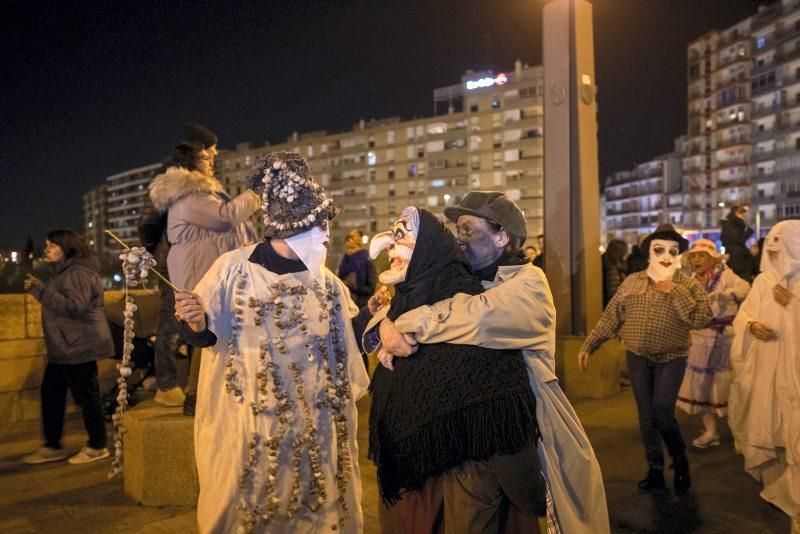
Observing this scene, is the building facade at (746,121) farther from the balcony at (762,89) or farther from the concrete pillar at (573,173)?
the concrete pillar at (573,173)

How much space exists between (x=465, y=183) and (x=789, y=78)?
161ft

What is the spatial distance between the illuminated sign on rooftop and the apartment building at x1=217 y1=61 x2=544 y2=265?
160 millimetres

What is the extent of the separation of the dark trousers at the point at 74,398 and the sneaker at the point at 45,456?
5cm

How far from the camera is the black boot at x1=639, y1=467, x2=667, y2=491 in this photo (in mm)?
5230

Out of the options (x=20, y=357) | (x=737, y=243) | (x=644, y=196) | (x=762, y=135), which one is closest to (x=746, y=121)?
Answer: (x=762, y=135)

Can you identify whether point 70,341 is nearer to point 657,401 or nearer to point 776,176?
point 657,401

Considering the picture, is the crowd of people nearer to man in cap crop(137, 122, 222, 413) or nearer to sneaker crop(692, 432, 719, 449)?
man in cap crop(137, 122, 222, 413)

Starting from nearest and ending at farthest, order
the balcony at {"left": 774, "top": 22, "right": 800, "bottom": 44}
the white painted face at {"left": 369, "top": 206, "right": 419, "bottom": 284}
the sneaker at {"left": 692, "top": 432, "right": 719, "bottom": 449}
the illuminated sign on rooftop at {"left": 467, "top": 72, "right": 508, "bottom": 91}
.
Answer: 1. the white painted face at {"left": 369, "top": 206, "right": 419, "bottom": 284}
2. the sneaker at {"left": 692, "top": 432, "right": 719, "bottom": 449}
3. the balcony at {"left": 774, "top": 22, "right": 800, "bottom": 44}
4. the illuminated sign on rooftop at {"left": 467, "top": 72, "right": 508, "bottom": 91}

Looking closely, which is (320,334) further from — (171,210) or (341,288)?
(171,210)

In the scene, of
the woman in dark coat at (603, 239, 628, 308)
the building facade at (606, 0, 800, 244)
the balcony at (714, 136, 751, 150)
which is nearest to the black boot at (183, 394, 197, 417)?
the woman in dark coat at (603, 239, 628, 308)

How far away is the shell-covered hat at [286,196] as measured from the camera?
10.6 feet

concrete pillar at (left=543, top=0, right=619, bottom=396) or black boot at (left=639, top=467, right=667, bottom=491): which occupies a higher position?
concrete pillar at (left=543, top=0, right=619, bottom=396)

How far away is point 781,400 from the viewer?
4.86 metres

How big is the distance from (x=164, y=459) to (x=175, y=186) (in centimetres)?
191
